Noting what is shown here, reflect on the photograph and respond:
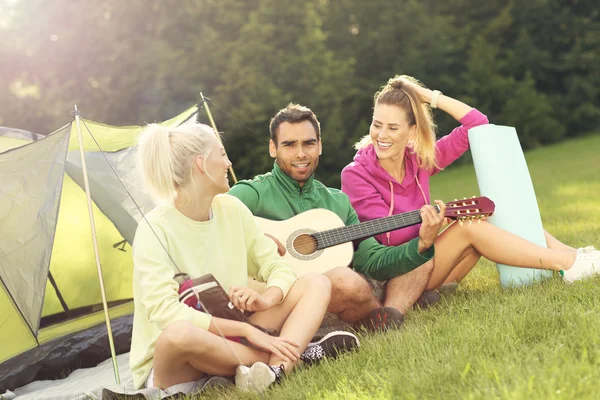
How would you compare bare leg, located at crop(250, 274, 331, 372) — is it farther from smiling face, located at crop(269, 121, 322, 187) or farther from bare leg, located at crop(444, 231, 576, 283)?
bare leg, located at crop(444, 231, 576, 283)

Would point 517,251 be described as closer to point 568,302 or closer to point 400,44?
point 568,302

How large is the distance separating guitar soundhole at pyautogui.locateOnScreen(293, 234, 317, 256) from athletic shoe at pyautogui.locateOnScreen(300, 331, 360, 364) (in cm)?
70

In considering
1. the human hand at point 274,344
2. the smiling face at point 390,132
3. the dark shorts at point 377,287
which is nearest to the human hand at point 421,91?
the smiling face at point 390,132

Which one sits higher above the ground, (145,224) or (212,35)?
(212,35)

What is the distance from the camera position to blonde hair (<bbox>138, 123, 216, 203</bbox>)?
254 cm

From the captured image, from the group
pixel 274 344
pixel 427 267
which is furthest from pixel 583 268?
pixel 274 344

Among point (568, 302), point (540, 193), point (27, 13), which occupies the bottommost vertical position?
point (540, 193)

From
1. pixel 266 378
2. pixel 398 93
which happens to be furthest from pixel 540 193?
pixel 266 378

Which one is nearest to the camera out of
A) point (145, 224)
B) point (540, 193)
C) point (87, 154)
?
point (145, 224)

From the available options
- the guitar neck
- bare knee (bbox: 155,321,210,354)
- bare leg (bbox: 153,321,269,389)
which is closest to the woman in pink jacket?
the guitar neck

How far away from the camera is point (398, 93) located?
139 inches

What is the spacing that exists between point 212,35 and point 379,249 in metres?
12.3

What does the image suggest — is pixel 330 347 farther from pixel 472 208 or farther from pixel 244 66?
pixel 244 66

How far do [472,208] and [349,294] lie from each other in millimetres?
711
